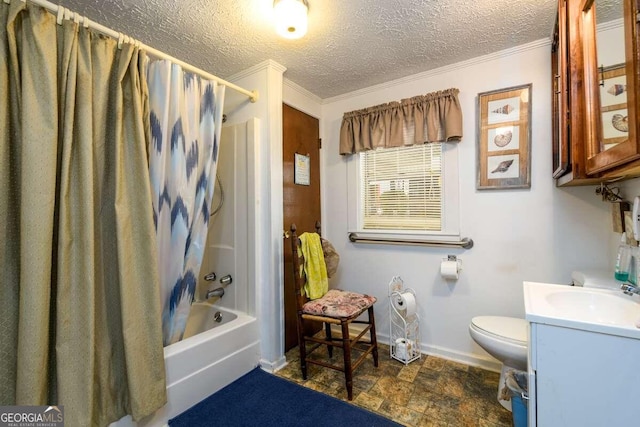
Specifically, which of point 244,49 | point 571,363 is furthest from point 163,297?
point 571,363

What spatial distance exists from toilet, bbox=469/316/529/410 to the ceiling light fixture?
1872mm

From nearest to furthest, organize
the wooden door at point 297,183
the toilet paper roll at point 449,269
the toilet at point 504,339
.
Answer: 1. the toilet at point 504,339
2. the toilet paper roll at point 449,269
3. the wooden door at point 297,183

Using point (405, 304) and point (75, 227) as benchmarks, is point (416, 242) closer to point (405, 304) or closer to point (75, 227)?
point (405, 304)

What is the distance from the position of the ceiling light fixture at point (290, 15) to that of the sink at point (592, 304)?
5.75 feet

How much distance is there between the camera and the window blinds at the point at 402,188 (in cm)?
222

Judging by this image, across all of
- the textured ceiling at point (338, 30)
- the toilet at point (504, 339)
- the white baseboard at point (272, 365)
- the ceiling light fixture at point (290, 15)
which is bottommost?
the white baseboard at point (272, 365)

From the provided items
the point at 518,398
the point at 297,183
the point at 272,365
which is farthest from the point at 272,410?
the point at 297,183

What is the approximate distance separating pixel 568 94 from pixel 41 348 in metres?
2.51

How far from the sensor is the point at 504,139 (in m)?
1.94

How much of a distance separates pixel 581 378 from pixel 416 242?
4.34ft

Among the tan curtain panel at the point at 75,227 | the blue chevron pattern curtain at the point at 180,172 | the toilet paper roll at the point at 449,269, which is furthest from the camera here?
the toilet paper roll at the point at 449,269

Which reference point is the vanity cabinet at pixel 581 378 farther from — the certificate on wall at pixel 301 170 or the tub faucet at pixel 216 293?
the tub faucet at pixel 216 293

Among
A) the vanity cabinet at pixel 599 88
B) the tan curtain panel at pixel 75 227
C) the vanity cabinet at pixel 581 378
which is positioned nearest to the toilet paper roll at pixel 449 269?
the vanity cabinet at pixel 599 88

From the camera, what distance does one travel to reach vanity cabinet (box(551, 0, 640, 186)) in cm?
85
